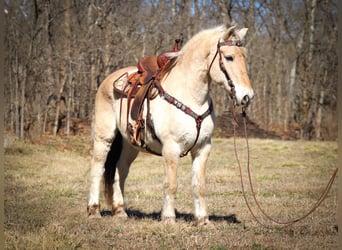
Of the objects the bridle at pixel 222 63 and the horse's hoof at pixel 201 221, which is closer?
the bridle at pixel 222 63

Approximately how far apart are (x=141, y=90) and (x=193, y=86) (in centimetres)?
88

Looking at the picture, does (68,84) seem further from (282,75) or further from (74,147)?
(282,75)

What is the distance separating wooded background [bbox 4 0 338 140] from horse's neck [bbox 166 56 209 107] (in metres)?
12.5

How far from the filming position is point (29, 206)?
8.23 metres

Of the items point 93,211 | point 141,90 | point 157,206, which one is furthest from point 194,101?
point 157,206

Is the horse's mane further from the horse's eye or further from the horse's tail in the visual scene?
the horse's tail

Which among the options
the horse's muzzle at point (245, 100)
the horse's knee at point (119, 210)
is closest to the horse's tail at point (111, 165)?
the horse's knee at point (119, 210)

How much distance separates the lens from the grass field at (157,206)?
5418mm

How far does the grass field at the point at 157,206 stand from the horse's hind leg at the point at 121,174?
0.30 meters

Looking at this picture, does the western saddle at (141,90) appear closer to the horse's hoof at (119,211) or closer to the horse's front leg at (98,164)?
the horse's front leg at (98,164)

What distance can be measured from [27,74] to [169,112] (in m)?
15.6

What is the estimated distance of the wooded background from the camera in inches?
812

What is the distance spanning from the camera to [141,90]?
6.84 metres

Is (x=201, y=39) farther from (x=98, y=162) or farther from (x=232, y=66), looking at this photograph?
(x=98, y=162)
